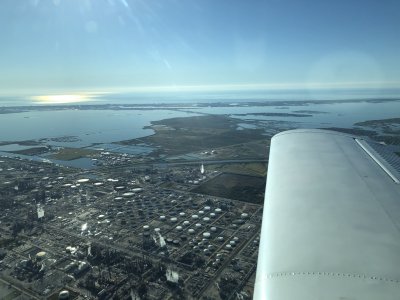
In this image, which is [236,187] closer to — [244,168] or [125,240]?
[244,168]

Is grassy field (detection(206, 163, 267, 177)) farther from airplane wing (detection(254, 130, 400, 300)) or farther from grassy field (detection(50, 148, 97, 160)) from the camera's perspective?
airplane wing (detection(254, 130, 400, 300))

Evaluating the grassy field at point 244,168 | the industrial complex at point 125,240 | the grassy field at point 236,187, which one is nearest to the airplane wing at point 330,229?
the industrial complex at point 125,240

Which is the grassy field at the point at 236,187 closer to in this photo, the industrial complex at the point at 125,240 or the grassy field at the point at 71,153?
the industrial complex at the point at 125,240

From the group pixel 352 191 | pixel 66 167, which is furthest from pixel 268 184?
pixel 66 167

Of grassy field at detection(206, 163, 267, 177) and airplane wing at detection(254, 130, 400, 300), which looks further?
grassy field at detection(206, 163, 267, 177)

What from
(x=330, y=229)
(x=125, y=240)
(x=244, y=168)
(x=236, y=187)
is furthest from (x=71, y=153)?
(x=330, y=229)

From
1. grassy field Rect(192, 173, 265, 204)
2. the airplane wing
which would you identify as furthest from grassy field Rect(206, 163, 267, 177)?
the airplane wing

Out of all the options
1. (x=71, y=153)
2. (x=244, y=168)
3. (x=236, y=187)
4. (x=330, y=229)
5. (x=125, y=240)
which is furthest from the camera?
(x=71, y=153)

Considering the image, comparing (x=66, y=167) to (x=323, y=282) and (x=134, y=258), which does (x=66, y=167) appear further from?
(x=323, y=282)

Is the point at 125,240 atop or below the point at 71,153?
atop
